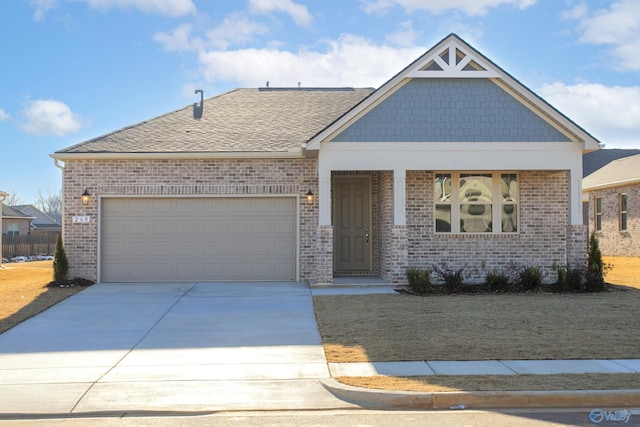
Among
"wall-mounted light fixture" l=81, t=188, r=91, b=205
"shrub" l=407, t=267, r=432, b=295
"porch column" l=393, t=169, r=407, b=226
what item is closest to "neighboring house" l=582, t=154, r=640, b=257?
"porch column" l=393, t=169, r=407, b=226

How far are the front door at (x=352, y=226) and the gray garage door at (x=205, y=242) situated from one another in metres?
1.55

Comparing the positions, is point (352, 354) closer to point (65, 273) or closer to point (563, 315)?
point (563, 315)

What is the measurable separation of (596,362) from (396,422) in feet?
11.5

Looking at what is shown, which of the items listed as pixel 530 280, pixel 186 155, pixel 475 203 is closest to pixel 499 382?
pixel 530 280

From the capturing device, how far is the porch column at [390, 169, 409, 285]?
15516 millimetres

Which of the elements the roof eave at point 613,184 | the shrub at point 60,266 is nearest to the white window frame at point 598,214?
the roof eave at point 613,184

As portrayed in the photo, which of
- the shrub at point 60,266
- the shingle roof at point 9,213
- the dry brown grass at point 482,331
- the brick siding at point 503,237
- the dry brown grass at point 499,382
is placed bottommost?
the dry brown grass at point 499,382

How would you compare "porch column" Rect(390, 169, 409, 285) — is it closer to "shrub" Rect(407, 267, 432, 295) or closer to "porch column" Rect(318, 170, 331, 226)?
"shrub" Rect(407, 267, 432, 295)

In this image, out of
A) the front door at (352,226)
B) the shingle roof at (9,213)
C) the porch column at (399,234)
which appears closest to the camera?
the porch column at (399,234)

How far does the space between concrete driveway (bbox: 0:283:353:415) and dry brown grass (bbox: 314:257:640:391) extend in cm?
61

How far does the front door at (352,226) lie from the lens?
58.7ft

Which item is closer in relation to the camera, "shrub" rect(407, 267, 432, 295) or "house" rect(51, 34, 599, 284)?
"shrub" rect(407, 267, 432, 295)

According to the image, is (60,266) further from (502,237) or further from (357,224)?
(502,237)

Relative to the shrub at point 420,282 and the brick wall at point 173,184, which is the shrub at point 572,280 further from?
the brick wall at point 173,184
